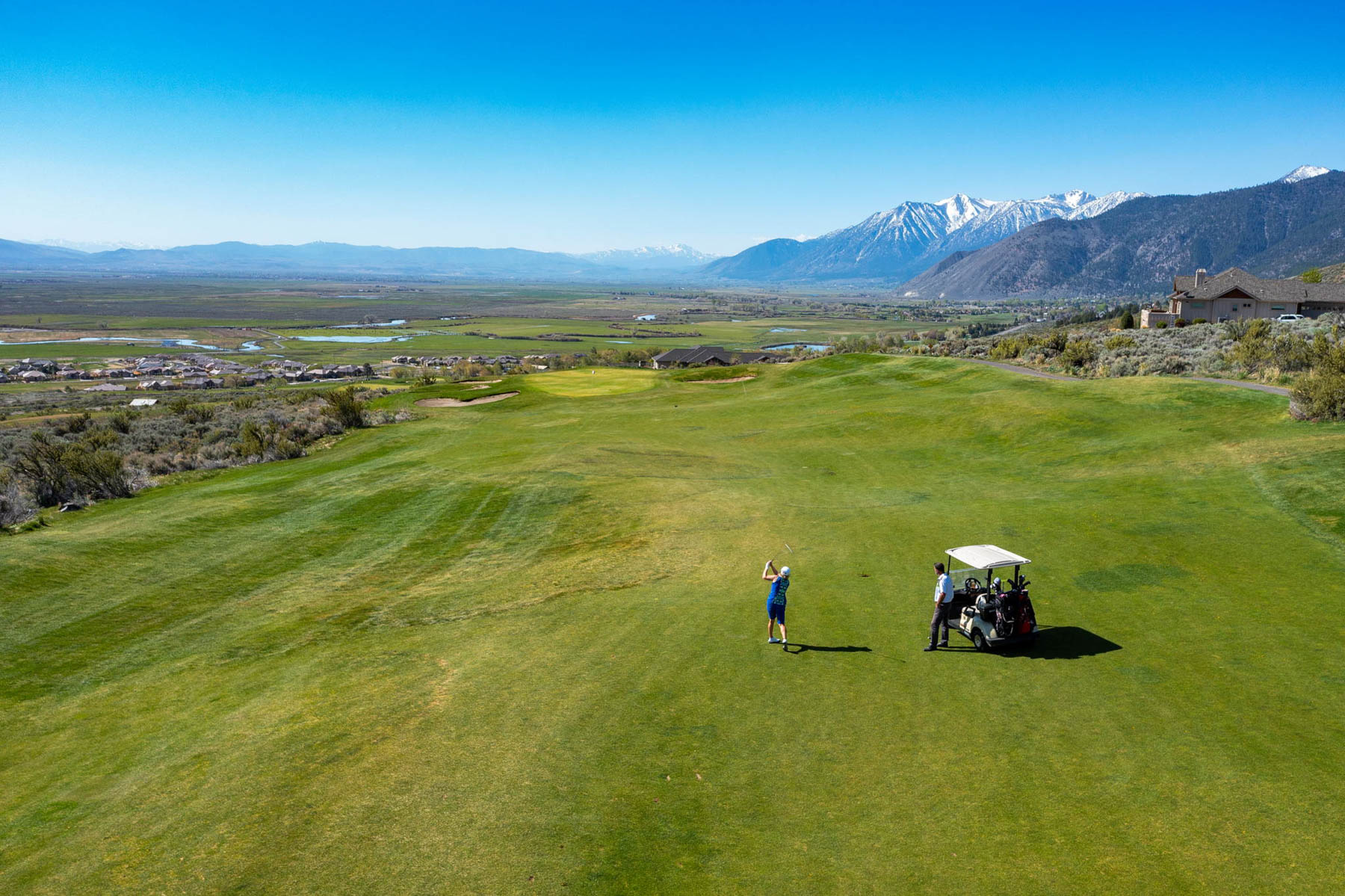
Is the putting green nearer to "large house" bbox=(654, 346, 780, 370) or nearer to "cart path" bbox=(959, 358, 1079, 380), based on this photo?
"large house" bbox=(654, 346, 780, 370)

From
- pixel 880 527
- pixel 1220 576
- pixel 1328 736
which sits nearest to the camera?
pixel 1328 736

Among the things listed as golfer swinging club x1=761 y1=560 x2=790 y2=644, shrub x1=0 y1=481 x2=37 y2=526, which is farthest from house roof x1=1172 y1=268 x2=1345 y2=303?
shrub x1=0 y1=481 x2=37 y2=526

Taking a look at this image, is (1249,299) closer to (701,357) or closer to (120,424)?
(701,357)

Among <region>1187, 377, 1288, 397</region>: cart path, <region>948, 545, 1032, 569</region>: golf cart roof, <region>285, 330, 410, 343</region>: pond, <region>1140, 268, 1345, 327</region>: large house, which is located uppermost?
<region>1140, 268, 1345, 327</region>: large house

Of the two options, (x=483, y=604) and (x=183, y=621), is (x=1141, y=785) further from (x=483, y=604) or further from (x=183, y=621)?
(x=183, y=621)

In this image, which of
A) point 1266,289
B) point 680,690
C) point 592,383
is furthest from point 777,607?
point 1266,289

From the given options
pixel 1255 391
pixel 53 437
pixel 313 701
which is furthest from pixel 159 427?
pixel 1255 391

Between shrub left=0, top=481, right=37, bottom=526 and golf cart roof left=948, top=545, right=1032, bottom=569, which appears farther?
shrub left=0, top=481, right=37, bottom=526

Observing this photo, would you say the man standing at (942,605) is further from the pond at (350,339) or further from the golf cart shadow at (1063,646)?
the pond at (350,339)
